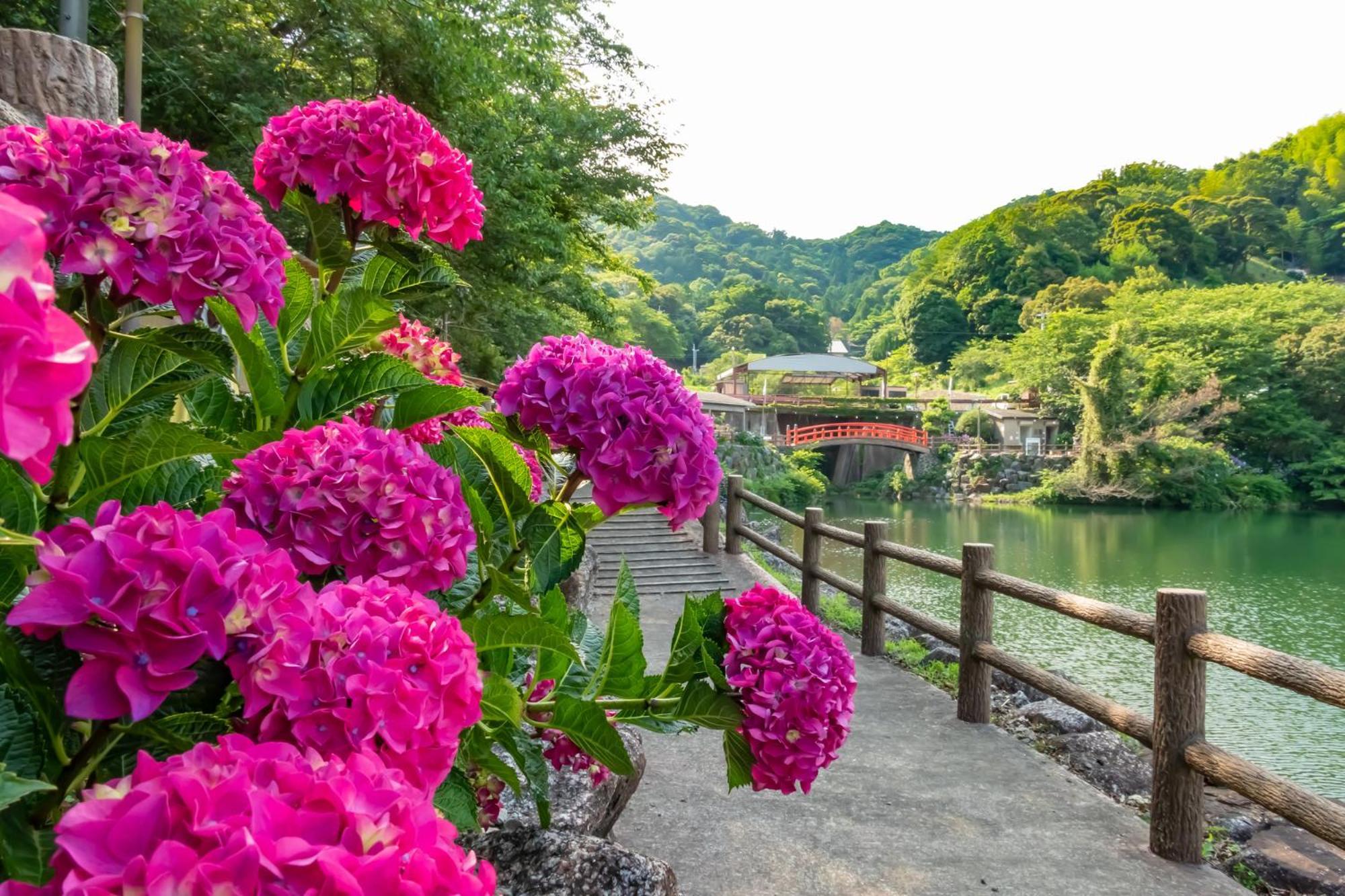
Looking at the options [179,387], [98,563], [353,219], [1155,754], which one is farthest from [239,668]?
[1155,754]

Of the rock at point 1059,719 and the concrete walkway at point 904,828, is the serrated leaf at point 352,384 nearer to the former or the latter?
the concrete walkway at point 904,828

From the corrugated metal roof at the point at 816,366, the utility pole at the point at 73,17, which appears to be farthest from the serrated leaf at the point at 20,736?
the corrugated metal roof at the point at 816,366

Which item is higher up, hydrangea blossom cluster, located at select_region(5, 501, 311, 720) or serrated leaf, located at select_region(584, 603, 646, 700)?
hydrangea blossom cluster, located at select_region(5, 501, 311, 720)

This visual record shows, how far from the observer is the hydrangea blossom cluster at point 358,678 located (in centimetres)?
54

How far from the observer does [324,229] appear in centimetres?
103

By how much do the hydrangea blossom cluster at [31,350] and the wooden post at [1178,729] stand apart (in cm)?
296

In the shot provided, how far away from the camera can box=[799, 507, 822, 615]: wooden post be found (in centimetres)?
640

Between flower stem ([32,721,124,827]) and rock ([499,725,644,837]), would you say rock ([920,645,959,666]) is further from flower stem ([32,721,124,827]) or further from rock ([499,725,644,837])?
flower stem ([32,721,124,827])

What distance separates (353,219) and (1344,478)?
30159mm

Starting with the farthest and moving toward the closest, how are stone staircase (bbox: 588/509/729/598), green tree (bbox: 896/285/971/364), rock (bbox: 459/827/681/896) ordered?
green tree (bbox: 896/285/971/364) → stone staircase (bbox: 588/509/729/598) → rock (bbox: 459/827/681/896)

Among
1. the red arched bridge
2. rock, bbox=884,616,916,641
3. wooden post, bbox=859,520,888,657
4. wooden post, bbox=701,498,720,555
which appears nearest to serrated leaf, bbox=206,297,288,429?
wooden post, bbox=859,520,888,657

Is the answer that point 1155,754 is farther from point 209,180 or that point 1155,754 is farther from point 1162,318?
point 1162,318

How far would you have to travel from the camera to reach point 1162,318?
31.5 meters

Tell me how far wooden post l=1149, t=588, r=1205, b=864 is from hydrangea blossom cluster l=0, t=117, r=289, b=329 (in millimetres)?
2747
